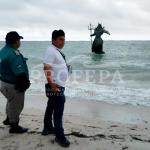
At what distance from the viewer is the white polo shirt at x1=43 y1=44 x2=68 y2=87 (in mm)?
5426

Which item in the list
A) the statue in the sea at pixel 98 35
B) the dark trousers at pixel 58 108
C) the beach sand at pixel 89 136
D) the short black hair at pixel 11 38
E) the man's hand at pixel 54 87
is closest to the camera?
the man's hand at pixel 54 87

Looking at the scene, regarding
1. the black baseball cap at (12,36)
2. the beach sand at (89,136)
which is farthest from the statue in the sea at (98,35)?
the black baseball cap at (12,36)

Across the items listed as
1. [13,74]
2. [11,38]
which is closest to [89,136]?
[13,74]

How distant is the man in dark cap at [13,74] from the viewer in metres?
5.74

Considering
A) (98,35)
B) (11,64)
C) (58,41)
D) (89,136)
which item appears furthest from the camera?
(98,35)

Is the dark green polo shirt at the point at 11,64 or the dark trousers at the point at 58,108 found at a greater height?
the dark green polo shirt at the point at 11,64

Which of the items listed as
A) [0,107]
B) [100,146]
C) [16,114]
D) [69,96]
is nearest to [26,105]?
[0,107]

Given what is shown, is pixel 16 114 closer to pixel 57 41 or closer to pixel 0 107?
pixel 57 41

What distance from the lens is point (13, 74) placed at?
5816 mm

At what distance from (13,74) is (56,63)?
76 cm

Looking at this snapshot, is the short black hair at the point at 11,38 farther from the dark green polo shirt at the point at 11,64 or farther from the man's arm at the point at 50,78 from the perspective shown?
the man's arm at the point at 50,78

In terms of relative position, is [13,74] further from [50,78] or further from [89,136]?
[89,136]

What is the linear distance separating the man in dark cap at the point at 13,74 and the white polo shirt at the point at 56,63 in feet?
1.65

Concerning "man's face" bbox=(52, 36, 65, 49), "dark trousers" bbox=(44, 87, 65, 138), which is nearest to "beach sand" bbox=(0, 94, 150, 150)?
"dark trousers" bbox=(44, 87, 65, 138)
